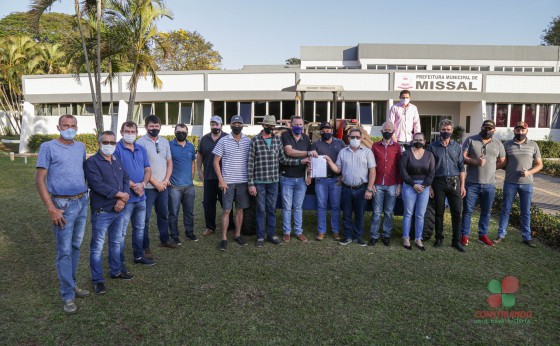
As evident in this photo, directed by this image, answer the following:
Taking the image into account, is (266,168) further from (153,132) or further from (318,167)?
(153,132)

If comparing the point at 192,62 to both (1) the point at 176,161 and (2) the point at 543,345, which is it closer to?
(1) the point at 176,161

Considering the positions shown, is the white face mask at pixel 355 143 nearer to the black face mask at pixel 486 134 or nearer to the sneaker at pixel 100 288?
the black face mask at pixel 486 134

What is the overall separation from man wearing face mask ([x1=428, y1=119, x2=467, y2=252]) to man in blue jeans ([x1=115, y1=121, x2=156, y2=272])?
423 centimetres

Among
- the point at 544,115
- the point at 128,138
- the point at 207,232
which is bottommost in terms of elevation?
the point at 207,232

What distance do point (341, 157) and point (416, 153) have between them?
1.13 meters

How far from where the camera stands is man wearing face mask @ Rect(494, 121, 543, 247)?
6.47m

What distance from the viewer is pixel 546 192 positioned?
11680mm

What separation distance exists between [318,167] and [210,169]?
1.80 m

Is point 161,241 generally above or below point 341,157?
below

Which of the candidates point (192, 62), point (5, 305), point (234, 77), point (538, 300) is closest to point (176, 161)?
point (5, 305)

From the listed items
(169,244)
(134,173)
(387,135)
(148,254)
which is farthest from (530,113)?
(134,173)

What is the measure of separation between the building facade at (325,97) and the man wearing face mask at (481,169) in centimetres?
1597

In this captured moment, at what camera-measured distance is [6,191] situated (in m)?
11.1

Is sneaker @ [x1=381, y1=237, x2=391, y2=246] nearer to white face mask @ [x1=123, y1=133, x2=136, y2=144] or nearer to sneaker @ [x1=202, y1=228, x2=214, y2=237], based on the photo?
sneaker @ [x1=202, y1=228, x2=214, y2=237]
